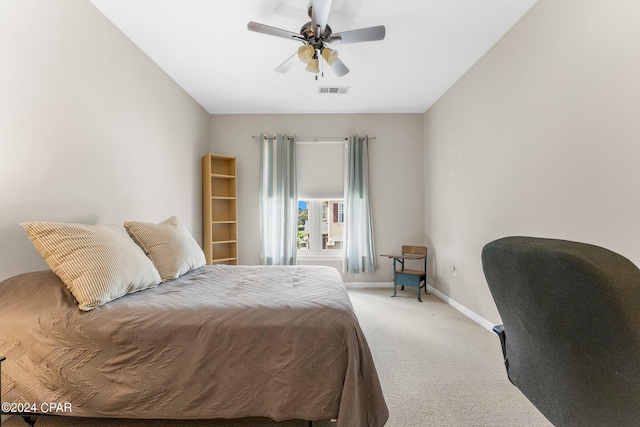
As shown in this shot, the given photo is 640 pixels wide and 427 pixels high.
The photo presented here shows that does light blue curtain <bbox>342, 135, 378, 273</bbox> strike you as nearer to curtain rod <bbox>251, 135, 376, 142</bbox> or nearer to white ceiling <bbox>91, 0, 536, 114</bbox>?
curtain rod <bbox>251, 135, 376, 142</bbox>

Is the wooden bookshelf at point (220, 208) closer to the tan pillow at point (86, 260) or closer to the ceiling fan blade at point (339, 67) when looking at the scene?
the ceiling fan blade at point (339, 67)

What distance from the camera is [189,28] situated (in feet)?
8.30

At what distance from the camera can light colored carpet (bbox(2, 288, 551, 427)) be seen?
5.32 feet

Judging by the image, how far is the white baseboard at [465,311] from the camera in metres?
2.94

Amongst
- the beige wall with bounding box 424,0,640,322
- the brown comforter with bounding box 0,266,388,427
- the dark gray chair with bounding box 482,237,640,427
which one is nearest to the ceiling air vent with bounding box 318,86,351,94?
the beige wall with bounding box 424,0,640,322

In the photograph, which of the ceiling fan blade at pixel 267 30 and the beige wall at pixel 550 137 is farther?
the ceiling fan blade at pixel 267 30

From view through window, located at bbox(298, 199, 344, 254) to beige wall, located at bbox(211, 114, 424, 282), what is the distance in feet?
1.86

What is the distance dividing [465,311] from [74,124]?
4.05 metres

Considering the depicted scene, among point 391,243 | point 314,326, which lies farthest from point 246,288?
point 391,243

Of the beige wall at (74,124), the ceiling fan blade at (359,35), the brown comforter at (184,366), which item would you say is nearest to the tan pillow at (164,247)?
the beige wall at (74,124)

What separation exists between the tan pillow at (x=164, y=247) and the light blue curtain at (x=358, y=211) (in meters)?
2.64

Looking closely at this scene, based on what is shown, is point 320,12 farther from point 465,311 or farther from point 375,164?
point 465,311

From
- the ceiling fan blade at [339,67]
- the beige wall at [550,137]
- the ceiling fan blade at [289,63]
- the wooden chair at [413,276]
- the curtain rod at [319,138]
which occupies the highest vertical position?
the ceiling fan blade at [289,63]

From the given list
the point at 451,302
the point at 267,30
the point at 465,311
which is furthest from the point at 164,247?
the point at 451,302
